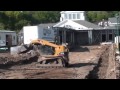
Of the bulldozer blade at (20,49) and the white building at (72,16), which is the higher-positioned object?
the white building at (72,16)

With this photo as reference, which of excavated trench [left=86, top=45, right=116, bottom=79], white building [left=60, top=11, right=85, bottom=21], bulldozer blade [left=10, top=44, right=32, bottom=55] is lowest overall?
excavated trench [left=86, top=45, right=116, bottom=79]

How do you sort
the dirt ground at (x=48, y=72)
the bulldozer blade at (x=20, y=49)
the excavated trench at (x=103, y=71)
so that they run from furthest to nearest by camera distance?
the bulldozer blade at (x=20, y=49)
the dirt ground at (x=48, y=72)
the excavated trench at (x=103, y=71)

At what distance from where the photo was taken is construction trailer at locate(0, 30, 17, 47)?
4844 cm

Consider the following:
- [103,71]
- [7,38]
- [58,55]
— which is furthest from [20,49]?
[7,38]

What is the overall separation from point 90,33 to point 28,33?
101 feet

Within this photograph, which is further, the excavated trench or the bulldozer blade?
the bulldozer blade

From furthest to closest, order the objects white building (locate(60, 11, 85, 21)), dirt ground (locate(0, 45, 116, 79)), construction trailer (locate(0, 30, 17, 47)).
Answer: white building (locate(60, 11, 85, 21)) < construction trailer (locate(0, 30, 17, 47)) < dirt ground (locate(0, 45, 116, 79))

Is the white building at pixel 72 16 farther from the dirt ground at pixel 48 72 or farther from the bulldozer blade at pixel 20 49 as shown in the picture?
the dirt ground at pixel 48 72

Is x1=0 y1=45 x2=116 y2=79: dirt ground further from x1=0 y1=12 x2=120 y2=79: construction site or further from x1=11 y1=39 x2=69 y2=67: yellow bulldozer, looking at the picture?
x1=11 y1=39 x2=69 y2=67: yellow bulldozer

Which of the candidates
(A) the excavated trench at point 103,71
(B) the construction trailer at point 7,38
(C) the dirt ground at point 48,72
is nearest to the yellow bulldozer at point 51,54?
(C) the dirt ground at point 48,72

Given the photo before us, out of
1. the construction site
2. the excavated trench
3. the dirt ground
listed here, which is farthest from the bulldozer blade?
the excavated trench

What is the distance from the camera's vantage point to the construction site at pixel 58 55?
20031 millimetres

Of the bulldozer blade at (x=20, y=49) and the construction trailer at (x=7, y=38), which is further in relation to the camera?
the construction trailer at (x=7, y=38)
